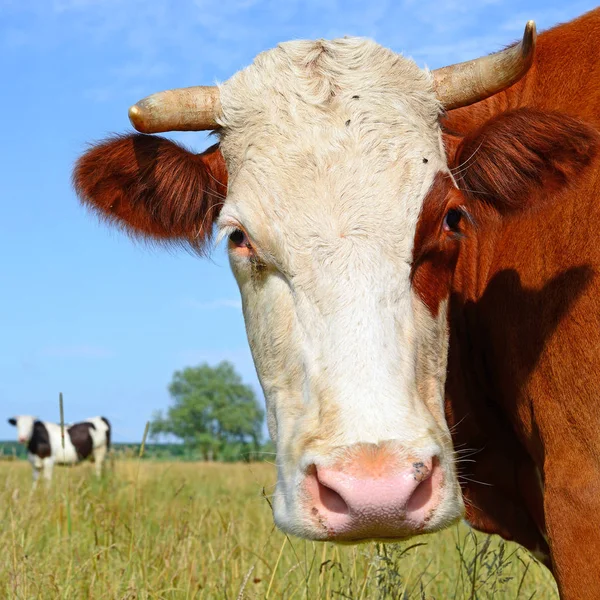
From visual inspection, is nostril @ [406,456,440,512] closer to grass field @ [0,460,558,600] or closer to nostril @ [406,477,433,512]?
nostril @ [406,477,433,512]

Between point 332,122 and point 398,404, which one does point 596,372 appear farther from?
point 332,122

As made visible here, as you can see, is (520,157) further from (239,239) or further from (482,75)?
(239,239)

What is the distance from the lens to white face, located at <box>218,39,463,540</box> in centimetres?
245

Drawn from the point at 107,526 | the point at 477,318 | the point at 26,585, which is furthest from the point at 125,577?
the point at 477,318

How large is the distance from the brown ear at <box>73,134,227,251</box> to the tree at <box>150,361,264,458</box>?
63027 millimetres

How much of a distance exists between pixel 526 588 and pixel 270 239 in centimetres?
388

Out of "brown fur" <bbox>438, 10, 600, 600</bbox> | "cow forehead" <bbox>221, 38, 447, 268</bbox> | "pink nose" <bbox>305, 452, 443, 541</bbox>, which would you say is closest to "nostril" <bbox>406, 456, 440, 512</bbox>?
"pink nose" <bbox>305, 452, 443, 541</bbox>

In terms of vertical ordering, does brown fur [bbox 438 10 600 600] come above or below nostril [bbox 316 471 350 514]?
above

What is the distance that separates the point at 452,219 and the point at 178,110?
4.15 ft

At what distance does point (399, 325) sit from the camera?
279 cm

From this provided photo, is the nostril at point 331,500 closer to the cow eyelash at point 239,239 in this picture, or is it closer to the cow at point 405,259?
the cow at point 405,259

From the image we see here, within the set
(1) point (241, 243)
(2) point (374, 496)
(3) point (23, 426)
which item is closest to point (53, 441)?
(3) point (23, 426)

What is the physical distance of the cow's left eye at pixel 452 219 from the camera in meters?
3.24

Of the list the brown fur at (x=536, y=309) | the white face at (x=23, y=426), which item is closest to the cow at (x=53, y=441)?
the white face at (x=23, y=426)
